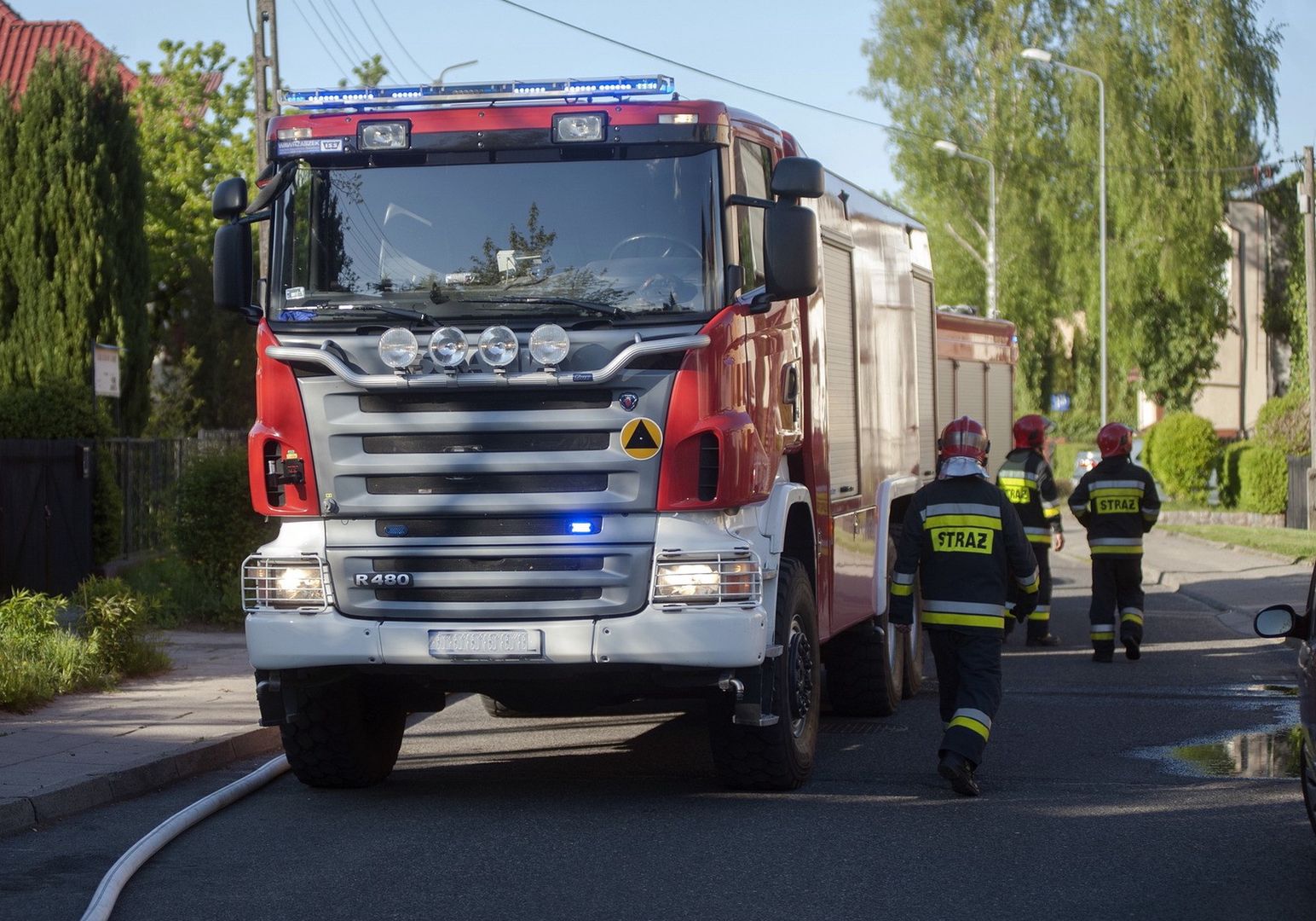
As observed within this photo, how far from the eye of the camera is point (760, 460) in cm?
796

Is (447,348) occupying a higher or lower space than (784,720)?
higher

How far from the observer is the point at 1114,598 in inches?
559

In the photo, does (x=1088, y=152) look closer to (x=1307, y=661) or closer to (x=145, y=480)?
(x=145, y=480)

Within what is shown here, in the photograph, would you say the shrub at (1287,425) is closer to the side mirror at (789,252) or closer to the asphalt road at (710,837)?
the asphalt road at (710,837)

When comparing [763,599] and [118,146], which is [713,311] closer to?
[763,599]

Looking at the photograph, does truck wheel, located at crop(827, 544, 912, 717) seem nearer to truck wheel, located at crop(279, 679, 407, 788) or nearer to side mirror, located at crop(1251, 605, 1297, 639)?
truck wheel, located at crop(279, 679, 407, 788)

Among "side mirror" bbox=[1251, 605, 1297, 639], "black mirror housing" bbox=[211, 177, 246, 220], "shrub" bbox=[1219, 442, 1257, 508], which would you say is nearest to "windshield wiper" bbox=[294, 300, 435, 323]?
"black mirror housing" bbox=[211, 177, 246, 220]

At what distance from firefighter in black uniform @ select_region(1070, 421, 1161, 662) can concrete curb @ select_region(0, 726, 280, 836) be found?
680 cm

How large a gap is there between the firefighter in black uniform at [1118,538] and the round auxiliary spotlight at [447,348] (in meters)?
7.59

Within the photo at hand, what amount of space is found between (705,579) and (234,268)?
8.51ft

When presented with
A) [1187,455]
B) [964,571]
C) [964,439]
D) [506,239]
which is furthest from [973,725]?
[1187,455]

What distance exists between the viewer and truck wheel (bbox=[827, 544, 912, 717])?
35.6 ft

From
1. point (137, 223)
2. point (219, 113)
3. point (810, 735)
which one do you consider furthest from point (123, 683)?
point (219, 113)

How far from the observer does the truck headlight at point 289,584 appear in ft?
26.0
